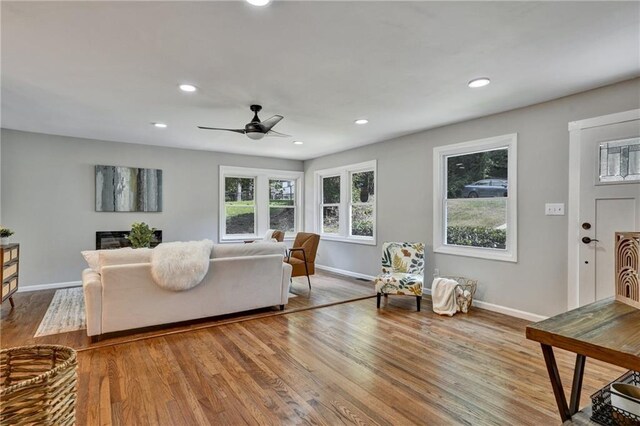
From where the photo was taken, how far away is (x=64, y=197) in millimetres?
5156

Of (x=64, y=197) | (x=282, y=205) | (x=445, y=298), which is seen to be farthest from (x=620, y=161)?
(x=64, y=197)

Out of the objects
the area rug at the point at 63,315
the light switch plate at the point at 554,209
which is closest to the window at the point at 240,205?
the area rug at the point at 63,315

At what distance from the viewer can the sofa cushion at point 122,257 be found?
307 centimetres

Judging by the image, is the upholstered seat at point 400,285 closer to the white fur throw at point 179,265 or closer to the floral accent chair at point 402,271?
the floral accent chair at point 402,271

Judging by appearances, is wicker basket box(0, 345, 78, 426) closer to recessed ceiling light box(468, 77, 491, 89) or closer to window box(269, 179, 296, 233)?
recessed ceiling light box(468, 77, 491, 89)

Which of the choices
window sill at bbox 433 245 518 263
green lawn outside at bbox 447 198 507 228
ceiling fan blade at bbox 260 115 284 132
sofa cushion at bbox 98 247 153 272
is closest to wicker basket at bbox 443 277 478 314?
window sill at bbox 433 245 518 263

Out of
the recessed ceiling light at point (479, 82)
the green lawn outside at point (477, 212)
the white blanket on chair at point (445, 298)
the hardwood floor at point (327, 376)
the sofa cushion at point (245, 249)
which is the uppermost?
the recessed ceiling light at point (479, 82)

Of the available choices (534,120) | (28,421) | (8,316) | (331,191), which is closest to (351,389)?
(28,421)

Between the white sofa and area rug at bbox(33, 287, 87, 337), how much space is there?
643 mm

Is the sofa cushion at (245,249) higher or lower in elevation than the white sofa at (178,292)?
higher

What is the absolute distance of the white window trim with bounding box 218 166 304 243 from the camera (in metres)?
6.52

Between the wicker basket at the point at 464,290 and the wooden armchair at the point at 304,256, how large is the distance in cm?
204

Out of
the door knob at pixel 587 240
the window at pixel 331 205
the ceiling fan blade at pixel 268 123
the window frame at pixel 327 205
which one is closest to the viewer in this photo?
the door knob at pixel 587 240

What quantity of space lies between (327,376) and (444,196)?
10.3ft
